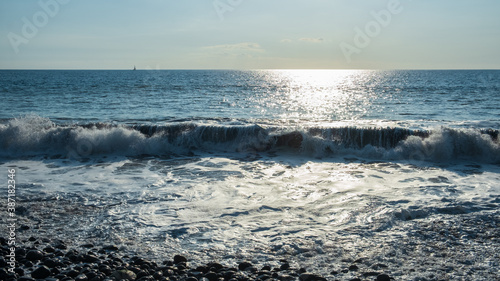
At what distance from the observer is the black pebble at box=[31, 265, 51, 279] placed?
16.7 feet

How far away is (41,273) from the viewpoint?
16.8ft

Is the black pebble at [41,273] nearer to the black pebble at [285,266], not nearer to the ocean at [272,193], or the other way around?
the ocean at [272,193]

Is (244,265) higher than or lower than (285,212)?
lower

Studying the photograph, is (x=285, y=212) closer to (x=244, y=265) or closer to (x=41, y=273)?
(x=244, y=265)

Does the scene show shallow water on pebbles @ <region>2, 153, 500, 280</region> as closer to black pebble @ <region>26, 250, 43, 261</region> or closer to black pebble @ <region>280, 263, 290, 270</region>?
black pebble @ <region>280, 263, 290, 270</region>

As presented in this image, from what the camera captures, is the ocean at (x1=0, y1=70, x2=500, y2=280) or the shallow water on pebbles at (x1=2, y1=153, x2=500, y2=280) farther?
the ocean at (x1=0, y1=70, x2=500, y2=280)

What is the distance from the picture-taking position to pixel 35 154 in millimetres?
14039

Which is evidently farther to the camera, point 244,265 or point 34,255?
point 34,255

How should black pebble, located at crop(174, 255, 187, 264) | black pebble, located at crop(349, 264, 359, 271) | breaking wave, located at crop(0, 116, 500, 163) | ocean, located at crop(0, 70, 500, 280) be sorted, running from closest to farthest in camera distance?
black pebble, located at crop(349, 264, 359, 271)
black pebble, located at crop(174, 255, 187, 264)
ocean, located at crop(0, 70, 500, 280)
breaking wave, located at crop(0, 116, 500, 163)

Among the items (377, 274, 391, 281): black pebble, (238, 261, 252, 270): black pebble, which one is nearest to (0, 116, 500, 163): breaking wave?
(377, 274, 391, 281): black pebble

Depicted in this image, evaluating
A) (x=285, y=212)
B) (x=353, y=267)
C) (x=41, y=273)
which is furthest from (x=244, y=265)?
(x=41, y=273)

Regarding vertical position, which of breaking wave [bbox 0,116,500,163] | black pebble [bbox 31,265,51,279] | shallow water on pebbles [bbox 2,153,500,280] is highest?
breaking wave [bbox 0,116,500,163]

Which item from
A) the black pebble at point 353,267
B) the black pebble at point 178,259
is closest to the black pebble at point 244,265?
the black pebble at point 178,259

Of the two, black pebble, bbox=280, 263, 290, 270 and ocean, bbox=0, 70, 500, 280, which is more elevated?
ocean, bbox=0, 70, 500, 280
